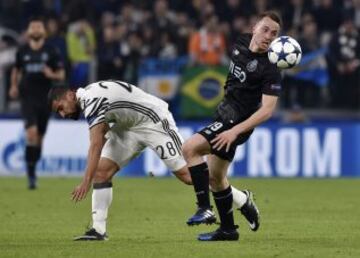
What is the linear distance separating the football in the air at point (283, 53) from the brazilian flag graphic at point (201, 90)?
12.1 metres

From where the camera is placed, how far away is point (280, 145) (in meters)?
22.1

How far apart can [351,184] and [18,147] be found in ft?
20.5

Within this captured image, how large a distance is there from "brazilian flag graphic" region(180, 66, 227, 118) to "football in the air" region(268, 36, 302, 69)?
12.1m

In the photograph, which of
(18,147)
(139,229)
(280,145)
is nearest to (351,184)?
(280,145)

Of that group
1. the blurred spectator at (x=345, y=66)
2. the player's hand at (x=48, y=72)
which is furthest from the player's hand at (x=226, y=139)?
the blurred spectator at (x=345, y=66)

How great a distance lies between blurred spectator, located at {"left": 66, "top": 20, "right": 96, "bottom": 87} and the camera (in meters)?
23.4

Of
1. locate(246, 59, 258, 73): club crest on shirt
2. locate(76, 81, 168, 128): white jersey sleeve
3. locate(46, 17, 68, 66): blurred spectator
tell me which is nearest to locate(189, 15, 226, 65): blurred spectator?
locate(46, 17, 68, 66): blurred spectator

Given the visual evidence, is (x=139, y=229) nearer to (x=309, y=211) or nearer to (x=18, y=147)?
(x=309, y=211)

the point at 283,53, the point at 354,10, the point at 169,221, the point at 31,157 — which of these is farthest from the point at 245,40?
the point at 354,10

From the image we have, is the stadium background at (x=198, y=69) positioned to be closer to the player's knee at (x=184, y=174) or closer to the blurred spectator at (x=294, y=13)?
the blurred spectator at (x=294, y=13)

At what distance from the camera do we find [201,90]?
76.4ft

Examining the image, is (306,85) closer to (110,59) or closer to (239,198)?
(110,59)

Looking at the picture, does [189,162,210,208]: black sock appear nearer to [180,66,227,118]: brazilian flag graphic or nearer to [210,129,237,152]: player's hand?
[210,129,237,152]: player's hand

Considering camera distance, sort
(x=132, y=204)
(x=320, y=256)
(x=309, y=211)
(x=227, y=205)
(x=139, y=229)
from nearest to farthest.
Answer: (x=320, y=256), (x=227, y=205), (x=139, y=229), (x=309, y=211), (x=132, y=204)
